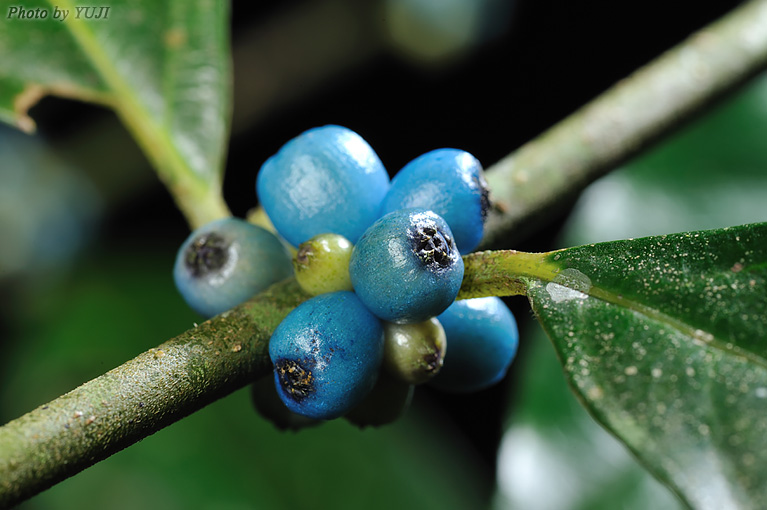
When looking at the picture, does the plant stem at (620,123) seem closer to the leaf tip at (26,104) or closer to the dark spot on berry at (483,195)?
the dark spot on berry at (483,195)

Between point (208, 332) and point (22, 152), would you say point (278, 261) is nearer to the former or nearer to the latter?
point (208, 332)

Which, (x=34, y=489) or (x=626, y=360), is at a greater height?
(x=626, y=360)

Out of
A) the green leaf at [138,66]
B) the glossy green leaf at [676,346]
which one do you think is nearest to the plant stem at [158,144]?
the green leaf at [138,66]

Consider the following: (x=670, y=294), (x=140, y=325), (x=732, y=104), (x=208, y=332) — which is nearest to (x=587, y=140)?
(x=670, y=294)

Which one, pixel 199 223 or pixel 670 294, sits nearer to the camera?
pixel 670 294

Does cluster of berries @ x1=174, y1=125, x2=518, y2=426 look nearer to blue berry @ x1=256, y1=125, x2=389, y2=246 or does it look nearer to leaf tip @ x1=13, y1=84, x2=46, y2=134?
blue berry @ x1=256, y1=125, x2=389, y2=246
